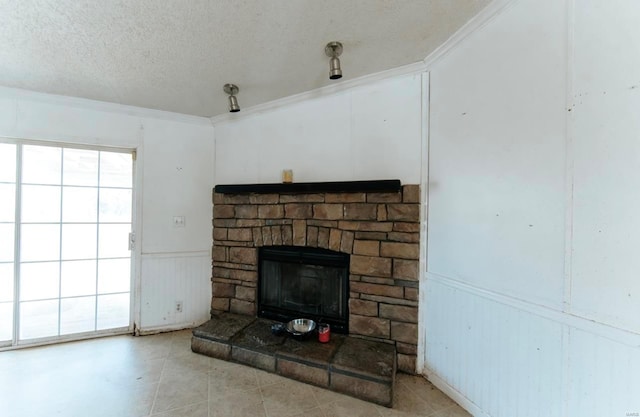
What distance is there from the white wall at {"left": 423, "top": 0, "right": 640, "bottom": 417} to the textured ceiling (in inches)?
19.1

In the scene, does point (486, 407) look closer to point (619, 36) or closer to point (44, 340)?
point (619, 36)

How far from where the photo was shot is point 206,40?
1799mm

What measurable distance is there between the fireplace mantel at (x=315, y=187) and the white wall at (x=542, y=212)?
0.42 metres

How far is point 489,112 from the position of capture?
64.1 inches

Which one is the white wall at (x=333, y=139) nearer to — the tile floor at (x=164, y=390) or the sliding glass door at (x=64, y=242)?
the sliding glass door at (x=64, y=242)

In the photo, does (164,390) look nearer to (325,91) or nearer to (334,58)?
(334,58)

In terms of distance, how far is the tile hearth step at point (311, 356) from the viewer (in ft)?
6.18

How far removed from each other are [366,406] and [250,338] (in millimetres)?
1133

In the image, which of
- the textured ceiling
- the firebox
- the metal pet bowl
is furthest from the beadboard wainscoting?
the textured ceiling

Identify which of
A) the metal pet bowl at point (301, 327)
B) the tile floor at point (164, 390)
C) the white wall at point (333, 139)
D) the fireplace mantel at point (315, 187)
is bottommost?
the tile floor at point (164, 390)

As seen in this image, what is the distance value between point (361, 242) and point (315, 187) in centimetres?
64

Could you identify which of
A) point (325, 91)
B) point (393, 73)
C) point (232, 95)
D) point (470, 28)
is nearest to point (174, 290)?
point (232, 95)

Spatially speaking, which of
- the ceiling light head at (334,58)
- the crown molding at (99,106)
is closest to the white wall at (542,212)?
the ceiling light head at (334,58)

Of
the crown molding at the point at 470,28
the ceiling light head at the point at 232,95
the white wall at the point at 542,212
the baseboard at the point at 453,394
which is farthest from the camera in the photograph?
the ceiling light head at the point at 232,95
